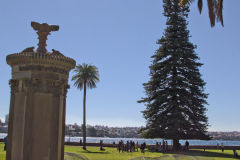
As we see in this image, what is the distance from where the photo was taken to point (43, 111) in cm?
1002

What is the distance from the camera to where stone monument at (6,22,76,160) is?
32.2ft

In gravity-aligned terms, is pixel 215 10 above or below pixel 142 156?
above

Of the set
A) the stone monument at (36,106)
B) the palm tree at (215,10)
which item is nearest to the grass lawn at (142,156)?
the stone monument at (36,106)

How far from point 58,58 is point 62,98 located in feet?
4.72

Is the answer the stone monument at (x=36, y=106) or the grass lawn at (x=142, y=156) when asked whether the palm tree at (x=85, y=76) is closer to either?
the grass lawn at (x=142, y=156)

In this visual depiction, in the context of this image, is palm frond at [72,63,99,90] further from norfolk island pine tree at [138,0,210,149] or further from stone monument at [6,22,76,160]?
stone monument at [6,22,76,160]

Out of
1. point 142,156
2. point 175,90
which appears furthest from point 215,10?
point 175,90

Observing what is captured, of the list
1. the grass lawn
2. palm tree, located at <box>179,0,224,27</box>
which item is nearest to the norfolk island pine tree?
the grass lawn

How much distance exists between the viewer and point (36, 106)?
9.94 meters

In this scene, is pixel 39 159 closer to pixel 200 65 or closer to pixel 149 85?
pixel 149 85

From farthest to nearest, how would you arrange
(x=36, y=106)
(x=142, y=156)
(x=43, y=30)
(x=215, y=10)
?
(x=142, y=156)
(x=215, y=10)
(x=43, y=30)
(x=36, y=106)

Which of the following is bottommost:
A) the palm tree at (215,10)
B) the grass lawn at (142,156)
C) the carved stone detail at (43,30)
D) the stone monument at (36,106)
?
the grass lawn at (142,156)

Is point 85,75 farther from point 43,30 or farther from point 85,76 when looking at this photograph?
point 43,30

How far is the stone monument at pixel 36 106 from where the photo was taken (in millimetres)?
9820
